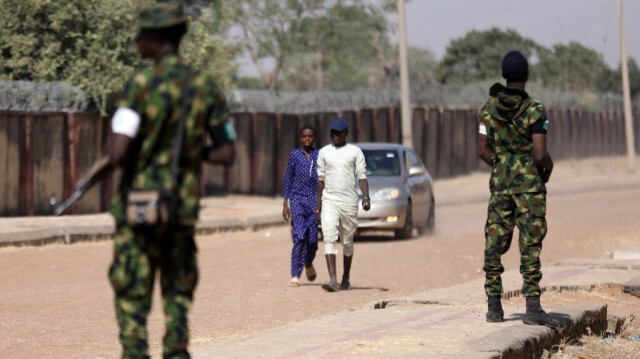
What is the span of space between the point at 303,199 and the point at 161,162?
7.94 m

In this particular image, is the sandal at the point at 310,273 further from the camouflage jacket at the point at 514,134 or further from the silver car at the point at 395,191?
the silver car at the point at 395,191

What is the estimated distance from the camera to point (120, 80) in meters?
23.7

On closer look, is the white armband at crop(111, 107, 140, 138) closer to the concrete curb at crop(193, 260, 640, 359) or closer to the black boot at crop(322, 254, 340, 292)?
the concrete curb at crop(193, 260, 640, 359)

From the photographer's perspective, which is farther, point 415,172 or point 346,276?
point 415,172

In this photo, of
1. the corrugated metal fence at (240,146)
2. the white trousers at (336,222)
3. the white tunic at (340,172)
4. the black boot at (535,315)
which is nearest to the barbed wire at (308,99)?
the corrugated metal fence at (240,146)

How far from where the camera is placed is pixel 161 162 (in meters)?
5.46

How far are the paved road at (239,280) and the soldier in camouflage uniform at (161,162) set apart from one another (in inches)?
122

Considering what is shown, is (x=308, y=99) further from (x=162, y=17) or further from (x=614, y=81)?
(x=614, y=81)

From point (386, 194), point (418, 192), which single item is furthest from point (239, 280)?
point (418, 192)

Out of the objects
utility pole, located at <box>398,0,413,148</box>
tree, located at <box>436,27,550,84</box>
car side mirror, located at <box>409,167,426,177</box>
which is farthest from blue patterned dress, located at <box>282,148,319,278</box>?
tree, located at <box>436,27,550,84</box>

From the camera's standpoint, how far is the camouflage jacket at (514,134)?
8.62 meters

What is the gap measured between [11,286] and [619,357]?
698 centimetres

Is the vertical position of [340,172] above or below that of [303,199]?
above

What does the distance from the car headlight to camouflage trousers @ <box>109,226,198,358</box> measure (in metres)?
14.2
